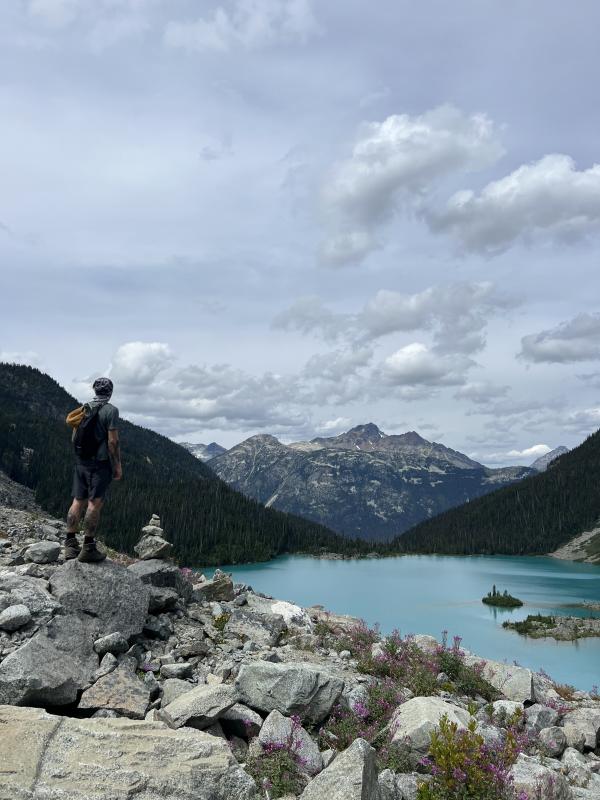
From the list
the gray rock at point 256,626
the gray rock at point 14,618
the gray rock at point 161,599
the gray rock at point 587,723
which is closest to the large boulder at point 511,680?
the gray rock at point 587,723

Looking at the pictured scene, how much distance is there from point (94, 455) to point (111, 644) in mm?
4495

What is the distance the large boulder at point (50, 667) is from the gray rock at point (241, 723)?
2.67 m

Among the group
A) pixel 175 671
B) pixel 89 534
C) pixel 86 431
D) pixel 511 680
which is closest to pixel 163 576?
pixel 89 534

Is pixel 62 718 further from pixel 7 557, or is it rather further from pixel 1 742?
pixel 7 557

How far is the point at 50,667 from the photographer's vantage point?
29.1ft

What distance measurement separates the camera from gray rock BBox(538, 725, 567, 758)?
1048 centimetres

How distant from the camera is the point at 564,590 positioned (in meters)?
121

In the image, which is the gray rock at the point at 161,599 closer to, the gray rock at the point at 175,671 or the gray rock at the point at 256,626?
the gray rock at the point at 256,626

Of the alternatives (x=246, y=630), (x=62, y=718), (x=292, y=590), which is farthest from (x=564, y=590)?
(x=62, y=718)

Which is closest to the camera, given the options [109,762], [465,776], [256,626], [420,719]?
[109,762]

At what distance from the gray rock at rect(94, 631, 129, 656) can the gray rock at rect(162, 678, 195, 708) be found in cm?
140

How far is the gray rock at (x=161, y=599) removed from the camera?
543 inches

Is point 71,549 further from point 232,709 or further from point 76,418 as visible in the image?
point 232,709

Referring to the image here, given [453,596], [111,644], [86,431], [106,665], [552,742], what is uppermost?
[86,431]
